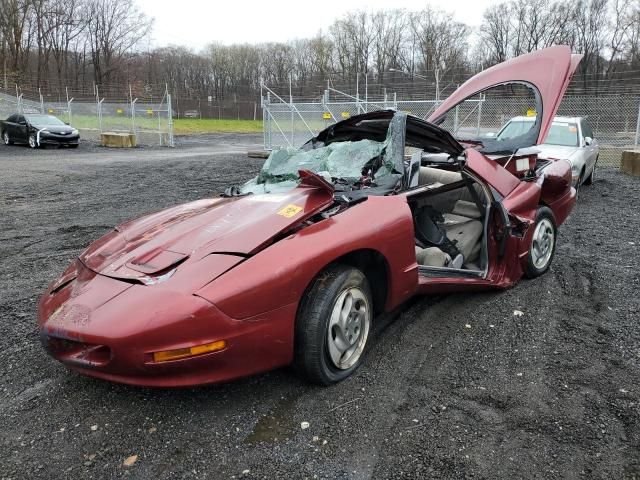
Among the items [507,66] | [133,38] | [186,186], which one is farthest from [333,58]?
[507,66]

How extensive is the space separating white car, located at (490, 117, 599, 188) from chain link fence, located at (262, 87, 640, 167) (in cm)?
473

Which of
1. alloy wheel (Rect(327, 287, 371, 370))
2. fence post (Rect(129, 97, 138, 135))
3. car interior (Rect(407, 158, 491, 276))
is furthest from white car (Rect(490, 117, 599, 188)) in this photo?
fence post (Rect(129, 97, 138, 135))

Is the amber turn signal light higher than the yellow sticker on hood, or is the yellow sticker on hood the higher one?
the yellow sticker on hood

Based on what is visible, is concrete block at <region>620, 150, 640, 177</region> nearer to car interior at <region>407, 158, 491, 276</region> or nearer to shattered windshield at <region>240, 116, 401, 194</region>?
car interior at <region>407, 158, 491, 276</region>

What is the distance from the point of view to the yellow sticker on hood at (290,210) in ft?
9.68

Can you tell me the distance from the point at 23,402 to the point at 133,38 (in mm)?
69830

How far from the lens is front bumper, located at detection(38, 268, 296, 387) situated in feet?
7.54

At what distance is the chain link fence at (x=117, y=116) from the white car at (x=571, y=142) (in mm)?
15915

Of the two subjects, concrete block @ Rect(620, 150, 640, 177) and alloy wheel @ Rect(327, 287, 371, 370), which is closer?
alloy wheel @ Rect(327, 287, 371, 370)

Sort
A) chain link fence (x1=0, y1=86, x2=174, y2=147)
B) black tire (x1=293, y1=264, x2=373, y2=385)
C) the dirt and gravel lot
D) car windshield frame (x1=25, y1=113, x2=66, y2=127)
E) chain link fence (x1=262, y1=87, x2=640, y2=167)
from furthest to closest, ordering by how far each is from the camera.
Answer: chain link fence (x1=0, y1=86, x2=174, y2=147) → car windshield frame (x1=25, y1=113, x2=66, y2=127) → chain link fence (x1=262, y1=87, x2=640, y2=167) → black tire (x1=293, y1=264, x2=373, y2=385) → the dirt and gravel lot

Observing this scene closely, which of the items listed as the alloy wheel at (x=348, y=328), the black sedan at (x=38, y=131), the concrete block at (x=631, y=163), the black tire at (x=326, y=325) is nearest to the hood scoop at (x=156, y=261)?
the black tire at (x=326, y=325)

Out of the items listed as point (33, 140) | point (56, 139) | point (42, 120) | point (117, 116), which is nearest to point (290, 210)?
point (56, 139)

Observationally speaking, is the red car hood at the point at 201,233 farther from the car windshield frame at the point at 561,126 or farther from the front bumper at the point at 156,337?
the car windshield frame at the point at 561,126

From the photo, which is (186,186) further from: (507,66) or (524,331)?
(524,331)
